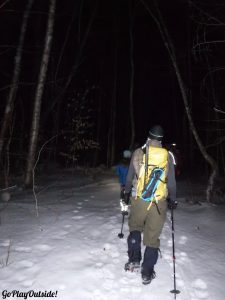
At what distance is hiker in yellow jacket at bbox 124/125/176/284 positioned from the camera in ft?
19.0

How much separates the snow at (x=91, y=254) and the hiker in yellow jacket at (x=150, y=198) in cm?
32

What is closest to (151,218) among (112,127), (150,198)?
(150,198)

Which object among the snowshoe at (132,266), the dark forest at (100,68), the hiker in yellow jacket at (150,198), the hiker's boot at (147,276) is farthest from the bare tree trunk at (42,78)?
the hiker's boot at (147,276)

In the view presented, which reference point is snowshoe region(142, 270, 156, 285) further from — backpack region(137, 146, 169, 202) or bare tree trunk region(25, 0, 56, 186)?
bare tree trunk region(25, 0, 56, 186)

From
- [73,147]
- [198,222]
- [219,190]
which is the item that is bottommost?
[198,222]

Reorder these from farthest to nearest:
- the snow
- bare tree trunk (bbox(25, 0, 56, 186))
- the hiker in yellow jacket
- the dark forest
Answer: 1. the dark forest
2. bare tree trunk (bbox(25, 0, 56, 186))
3. the hiker in yellow jacket
4. the snow

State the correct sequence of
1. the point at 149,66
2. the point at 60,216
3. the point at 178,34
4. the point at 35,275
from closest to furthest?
the point at 35,275, the point at 60,216, the point at 178,34, the point at 149,66

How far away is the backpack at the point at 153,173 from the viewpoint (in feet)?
19.0

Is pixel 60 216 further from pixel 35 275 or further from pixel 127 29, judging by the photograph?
pixel 127 29

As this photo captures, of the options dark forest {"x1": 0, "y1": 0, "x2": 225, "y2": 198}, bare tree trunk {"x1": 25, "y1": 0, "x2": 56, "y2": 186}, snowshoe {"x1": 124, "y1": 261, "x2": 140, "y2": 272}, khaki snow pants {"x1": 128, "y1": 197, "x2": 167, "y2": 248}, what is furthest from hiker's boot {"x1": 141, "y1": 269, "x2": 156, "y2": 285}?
dark forest {"x1": 0, "y1": 0, "x2": 225, "y2": 198}

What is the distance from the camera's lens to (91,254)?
6.43 m

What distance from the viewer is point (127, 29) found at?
2762cm

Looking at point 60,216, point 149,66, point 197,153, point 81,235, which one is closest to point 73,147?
point 60,216

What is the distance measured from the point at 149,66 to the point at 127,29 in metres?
4.00
